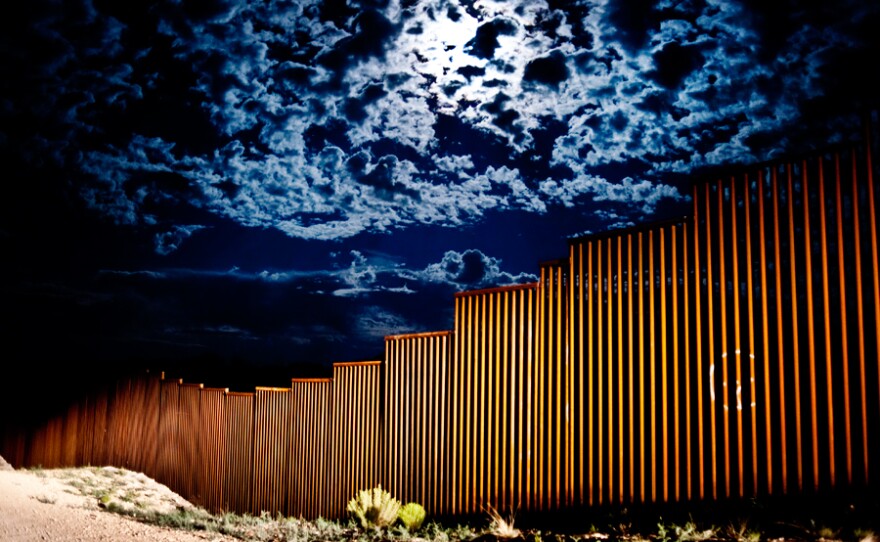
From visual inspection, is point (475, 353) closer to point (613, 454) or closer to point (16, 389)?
point (613, 454)

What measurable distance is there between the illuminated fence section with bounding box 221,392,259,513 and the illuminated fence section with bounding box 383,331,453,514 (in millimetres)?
3908

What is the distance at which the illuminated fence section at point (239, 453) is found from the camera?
1212 centimetres

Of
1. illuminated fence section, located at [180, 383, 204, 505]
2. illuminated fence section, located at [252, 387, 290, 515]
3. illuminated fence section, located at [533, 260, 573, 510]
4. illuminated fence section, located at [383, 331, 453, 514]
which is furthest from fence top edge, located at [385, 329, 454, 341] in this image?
illuminated fence section, located at [180, 383, 204, 505]

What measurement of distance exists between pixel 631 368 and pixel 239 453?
8683 millimetres

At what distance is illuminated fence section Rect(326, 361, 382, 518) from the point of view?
9930mm

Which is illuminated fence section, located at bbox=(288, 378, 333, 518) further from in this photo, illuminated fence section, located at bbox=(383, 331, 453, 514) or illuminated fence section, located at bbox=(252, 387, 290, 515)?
illuminated fence section, located at bbox=(383, 331, 453, 514)

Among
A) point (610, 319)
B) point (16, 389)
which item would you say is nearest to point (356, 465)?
point (610, 319)

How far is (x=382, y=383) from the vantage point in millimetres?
10008

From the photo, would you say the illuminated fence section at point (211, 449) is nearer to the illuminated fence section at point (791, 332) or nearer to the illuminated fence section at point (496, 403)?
the illuminated fence section at point (496, 403)

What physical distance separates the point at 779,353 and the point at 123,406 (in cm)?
1406

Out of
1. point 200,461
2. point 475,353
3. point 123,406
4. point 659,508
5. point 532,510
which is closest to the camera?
point 659,508

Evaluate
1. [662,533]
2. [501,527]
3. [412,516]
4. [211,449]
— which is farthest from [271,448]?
[662,533]

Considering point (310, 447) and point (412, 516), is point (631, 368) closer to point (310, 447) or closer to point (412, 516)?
point (412, 516)

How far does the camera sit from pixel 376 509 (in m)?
8.94
